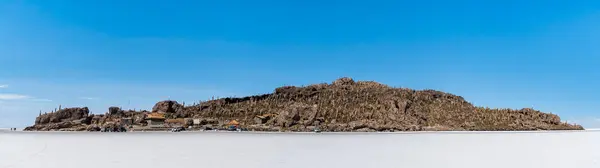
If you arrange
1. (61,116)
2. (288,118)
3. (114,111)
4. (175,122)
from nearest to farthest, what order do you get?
1. (288,118)
2. (175,122)
3. (61,116)
4. (114,111)

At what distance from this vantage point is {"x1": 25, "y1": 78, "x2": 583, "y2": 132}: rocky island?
153500 millimetres

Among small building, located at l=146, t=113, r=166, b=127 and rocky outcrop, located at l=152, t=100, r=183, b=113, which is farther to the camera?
rocky outcrop, located at l=152, t=100, r=183, b=113

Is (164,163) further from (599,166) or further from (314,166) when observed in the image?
(599,166)

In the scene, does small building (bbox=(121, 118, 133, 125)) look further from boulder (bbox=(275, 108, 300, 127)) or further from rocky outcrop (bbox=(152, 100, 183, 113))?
boulder (bbox=(275, 108, 300, 127))

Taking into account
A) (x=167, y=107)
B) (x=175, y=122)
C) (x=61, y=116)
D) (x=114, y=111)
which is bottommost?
(x=175, y=122)

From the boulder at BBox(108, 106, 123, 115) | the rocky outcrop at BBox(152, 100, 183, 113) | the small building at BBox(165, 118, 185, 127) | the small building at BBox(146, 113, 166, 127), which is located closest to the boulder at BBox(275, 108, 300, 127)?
the small building at BBox(165, 118, 185, 127)

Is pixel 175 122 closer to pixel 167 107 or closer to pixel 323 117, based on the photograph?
pixel 167 107

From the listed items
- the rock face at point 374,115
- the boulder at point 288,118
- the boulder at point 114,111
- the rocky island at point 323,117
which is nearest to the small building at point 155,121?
the rocky island at point 323,117

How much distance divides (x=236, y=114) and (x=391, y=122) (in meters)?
61.0

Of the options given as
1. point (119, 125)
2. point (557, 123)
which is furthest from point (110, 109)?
point (557, 123)

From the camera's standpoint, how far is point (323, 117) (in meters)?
166

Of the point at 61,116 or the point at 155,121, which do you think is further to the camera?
the point at 61,116

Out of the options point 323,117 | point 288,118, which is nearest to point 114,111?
point 288,118

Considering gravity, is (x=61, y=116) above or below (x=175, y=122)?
above
